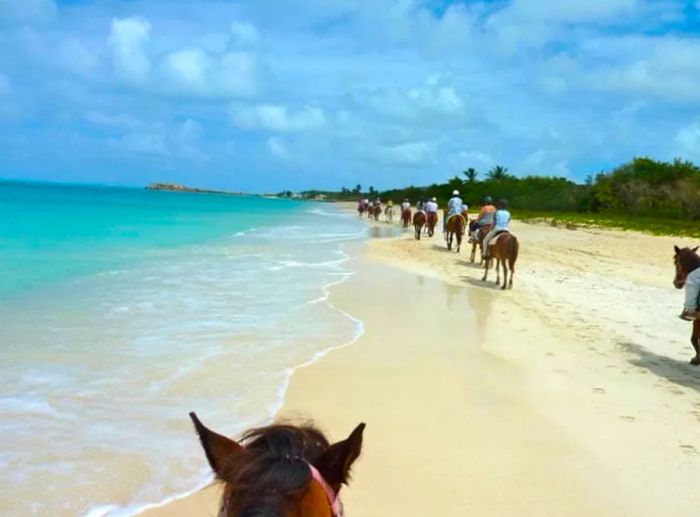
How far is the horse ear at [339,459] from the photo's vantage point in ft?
5.77

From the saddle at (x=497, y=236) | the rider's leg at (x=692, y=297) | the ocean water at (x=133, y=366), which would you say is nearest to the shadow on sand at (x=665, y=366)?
the rider's leg at (x=692, y=297)

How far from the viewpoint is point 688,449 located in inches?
231

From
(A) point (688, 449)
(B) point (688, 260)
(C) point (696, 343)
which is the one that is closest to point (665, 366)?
(C) point (696, 343)

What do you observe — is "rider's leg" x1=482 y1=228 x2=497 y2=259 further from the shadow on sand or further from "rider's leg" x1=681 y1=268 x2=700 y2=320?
"rider's leg" x1=681 y1=268 x2=700 y2=320

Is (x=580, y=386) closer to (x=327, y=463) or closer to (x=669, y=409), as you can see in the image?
(x=669, y=409)

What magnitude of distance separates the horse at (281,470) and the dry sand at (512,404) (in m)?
2.98

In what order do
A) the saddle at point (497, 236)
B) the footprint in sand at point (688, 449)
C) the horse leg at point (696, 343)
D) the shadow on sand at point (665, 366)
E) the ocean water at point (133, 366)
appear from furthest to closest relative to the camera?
the saddle at point (497, 236)
the horse leg at point (696, 343)
the shadow on sand at point (665, 366)
the footprint in sand at point (688, 449)
the ocean water at point (133, 366)

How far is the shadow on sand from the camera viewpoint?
8.23 meters

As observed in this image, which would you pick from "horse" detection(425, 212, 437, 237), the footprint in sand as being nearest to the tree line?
"horse" detection(425, 212, 437, 237)

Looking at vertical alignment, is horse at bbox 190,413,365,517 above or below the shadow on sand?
above

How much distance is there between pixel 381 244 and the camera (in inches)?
1152

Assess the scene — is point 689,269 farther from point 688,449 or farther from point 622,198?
point 622,198

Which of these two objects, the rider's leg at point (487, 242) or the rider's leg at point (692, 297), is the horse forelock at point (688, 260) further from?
the rider's leg at point (487, 242)

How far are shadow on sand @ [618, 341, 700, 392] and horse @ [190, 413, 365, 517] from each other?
7245 mm
